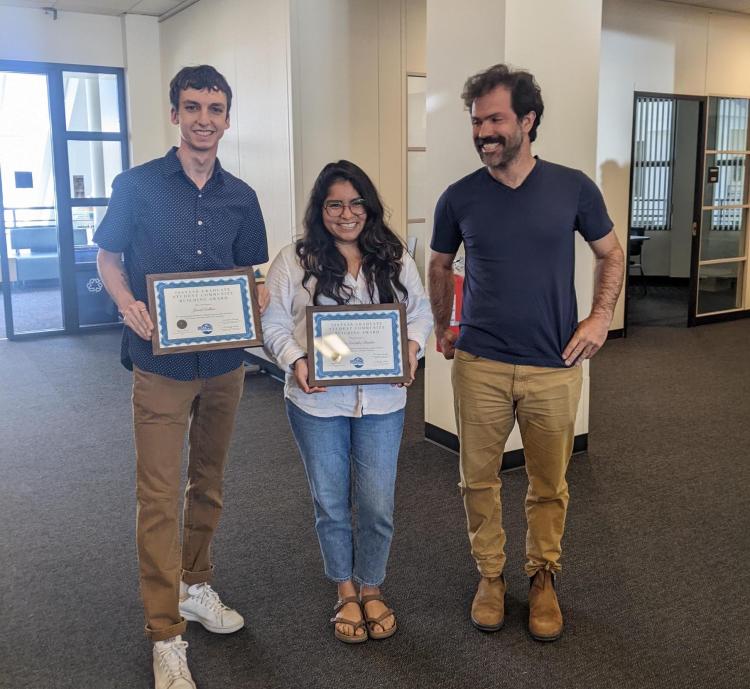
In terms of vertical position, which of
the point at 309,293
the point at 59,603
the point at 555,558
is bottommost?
the point at 59,603

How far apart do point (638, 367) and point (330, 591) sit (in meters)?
3.96

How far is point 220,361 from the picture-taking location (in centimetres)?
223

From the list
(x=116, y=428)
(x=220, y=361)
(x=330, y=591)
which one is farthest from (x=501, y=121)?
(x=116, y=428)

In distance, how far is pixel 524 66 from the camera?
3.57 meters

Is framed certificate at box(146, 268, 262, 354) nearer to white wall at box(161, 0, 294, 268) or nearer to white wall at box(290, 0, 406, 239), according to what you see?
white wall at box(290, 0, 406, 239)

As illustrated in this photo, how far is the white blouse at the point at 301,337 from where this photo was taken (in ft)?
7.22

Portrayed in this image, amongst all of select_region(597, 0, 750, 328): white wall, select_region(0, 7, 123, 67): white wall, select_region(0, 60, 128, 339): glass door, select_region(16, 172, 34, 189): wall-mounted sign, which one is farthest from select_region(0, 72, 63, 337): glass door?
select_region(597, 0, 750, 328): white wall

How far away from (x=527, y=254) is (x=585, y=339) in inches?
11.6

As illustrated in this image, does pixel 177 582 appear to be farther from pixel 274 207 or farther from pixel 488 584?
pixel 274 207

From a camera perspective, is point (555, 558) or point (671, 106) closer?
point (555, 558)

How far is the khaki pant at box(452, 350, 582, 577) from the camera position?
7.72 ft

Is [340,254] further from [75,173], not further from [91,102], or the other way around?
[91,102]

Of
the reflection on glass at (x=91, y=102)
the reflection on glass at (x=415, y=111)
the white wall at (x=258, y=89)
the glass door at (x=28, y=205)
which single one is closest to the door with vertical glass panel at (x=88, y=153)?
the reflection on glass at (x=91, y=102)

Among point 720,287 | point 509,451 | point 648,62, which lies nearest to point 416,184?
point 648,62
